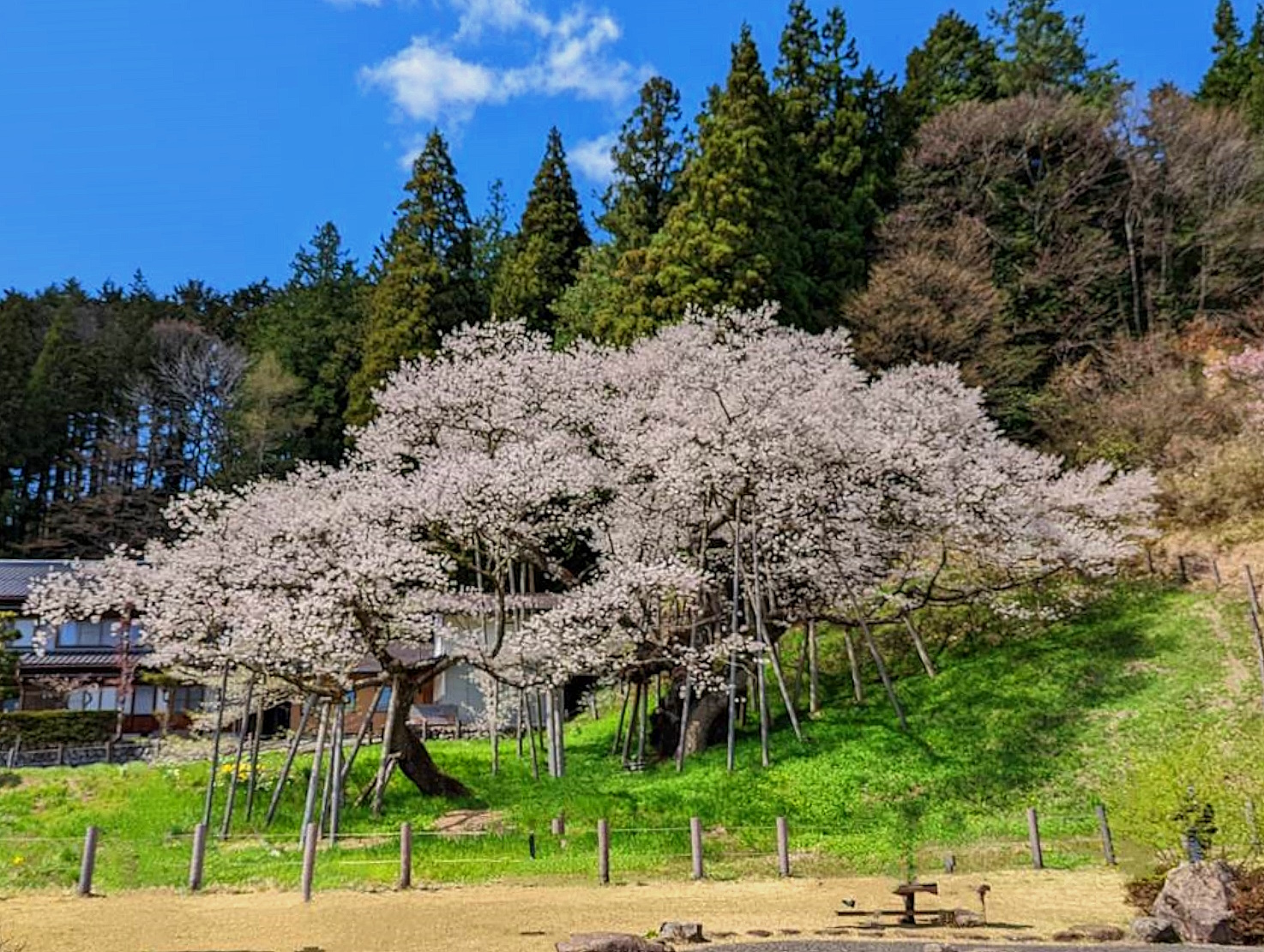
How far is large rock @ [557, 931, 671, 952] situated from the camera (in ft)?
26.5

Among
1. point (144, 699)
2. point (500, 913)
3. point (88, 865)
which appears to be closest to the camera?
point (500, 913)

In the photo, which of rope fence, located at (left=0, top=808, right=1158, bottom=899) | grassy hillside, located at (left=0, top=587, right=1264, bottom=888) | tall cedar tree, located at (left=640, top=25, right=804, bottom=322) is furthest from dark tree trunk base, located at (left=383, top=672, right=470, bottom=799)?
tall cedar tree, located at (left=640, top=25, right=804, bottom=322)

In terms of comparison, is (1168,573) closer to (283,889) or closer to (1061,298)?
(1061,298)

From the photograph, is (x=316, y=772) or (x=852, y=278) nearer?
(x=316, y=772)

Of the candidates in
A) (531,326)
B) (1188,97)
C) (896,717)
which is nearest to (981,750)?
(896,717)

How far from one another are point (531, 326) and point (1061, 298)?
19.0m

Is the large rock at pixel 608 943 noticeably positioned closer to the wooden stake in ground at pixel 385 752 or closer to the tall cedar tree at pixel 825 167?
the wooden stake in ground at pixel 385 752

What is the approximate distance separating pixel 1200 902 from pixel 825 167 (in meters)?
28.8

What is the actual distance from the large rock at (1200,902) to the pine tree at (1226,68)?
117 ft

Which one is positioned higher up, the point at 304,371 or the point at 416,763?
the point at 304,371

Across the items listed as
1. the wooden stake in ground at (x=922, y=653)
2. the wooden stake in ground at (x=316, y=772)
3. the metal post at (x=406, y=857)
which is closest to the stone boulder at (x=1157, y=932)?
the metal post at (x=406, y=857)

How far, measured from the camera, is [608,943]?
811 centimetres

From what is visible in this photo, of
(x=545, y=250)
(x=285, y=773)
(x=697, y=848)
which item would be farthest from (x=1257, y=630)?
(x=545, y=250)

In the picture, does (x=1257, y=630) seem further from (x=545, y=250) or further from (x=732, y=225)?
(x=545, y=250)
